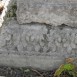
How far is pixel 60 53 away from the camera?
3385mm

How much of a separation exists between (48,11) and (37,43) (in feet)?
1.60

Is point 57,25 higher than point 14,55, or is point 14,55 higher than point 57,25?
point 57,25

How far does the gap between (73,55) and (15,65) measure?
0.86 metres

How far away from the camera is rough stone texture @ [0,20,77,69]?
3.34 m

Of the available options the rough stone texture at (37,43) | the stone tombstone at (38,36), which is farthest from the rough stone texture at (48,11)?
the rough stone texture at (37,43)

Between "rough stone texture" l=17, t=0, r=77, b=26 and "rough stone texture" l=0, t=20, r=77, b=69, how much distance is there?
109mm

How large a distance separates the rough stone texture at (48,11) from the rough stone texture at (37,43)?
0.11 meters

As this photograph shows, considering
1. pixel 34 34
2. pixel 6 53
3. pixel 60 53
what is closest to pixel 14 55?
pixel 6 53

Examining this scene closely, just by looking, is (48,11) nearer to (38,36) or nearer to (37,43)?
(38,36)

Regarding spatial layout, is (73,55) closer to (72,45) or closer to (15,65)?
(72,45)

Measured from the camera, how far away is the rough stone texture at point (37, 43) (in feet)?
11.0

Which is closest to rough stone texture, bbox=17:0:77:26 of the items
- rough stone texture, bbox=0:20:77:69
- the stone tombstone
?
the stone tombstone

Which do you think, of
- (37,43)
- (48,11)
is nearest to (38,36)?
(37,43)

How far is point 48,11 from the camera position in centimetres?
322
